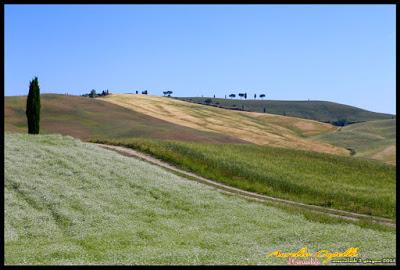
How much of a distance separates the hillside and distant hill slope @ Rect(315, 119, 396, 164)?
6397mm

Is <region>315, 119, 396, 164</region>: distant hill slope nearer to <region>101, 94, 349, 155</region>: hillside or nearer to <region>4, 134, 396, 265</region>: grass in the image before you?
<region>101, 94, 349, 155</region>: hillside

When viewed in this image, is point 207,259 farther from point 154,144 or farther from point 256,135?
point 256,135

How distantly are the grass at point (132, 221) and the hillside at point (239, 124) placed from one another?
220 feet

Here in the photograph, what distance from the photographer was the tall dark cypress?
64812mm

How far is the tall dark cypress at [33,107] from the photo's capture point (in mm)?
64812

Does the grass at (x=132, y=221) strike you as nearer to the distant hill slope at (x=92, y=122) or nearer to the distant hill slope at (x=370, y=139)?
the distant hill slope at (x=92, y=122)

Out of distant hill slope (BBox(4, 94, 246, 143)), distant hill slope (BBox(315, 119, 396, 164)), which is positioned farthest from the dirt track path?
distant hill slope (BBox(315, 119, 396, 164))

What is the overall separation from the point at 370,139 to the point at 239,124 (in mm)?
42272

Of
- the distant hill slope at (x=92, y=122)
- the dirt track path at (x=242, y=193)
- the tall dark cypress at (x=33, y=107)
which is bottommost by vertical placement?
the dirt track path at (x=242, y=193)

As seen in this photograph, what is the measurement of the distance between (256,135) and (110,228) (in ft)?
314

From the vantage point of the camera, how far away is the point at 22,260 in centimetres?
2131

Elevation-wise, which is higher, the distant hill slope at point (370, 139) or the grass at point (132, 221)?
the grass at point (132, 221)

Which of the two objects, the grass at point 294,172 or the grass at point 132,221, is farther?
the grass at point 294,172

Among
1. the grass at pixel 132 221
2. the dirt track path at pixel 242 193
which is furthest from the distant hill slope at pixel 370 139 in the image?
the grass at pixel 132 221
